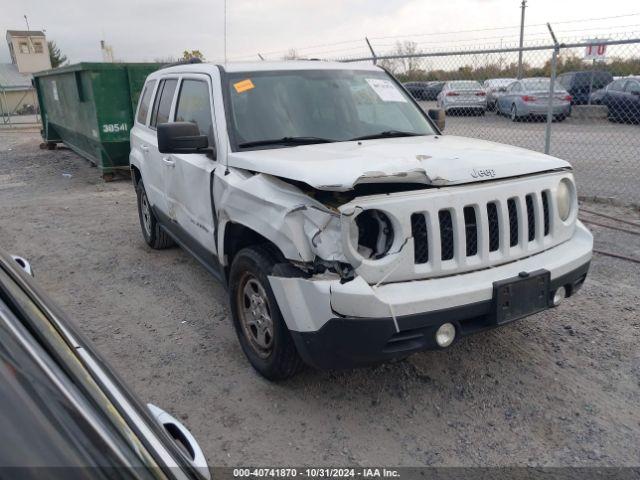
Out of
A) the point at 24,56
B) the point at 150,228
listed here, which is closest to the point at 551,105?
the point at 150,228

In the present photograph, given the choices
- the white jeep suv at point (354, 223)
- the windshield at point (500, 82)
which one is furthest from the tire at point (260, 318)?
the windshield at point (500, 82)

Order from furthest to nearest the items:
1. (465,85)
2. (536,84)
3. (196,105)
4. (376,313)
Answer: (536,84) → (465,85) → (196,105) → (376,313)

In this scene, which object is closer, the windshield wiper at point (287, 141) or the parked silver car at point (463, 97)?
the windshield wiper at point (287, 141)

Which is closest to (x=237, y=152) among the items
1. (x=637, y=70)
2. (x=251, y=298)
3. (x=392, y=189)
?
(x=251, y=298)

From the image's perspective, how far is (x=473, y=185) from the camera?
10.0 feet

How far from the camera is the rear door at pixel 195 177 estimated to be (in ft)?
13.2

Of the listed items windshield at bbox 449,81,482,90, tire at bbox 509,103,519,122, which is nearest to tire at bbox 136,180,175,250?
windshield at bbox 449,81,482,90

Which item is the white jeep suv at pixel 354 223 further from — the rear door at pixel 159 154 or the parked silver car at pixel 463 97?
the parked silver car at pixel 463 97

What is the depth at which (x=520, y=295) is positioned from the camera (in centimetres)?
302

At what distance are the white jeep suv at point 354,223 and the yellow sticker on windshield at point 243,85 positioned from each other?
1 centimetres

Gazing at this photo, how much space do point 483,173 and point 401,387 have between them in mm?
1367

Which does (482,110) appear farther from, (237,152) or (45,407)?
(45,407)

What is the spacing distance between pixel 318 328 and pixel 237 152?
1.48m

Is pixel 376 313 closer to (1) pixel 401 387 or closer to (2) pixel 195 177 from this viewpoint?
(1) pixel 401 387
